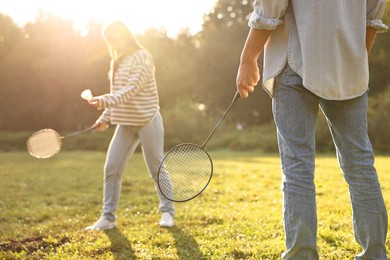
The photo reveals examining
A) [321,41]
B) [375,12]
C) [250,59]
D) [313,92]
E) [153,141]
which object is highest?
[375,12]

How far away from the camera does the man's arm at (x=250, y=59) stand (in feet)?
9.36

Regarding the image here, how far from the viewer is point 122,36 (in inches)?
218

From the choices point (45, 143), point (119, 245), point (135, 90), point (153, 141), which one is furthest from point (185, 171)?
point (45, 143)

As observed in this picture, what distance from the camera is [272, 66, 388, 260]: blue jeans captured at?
9.21 feet

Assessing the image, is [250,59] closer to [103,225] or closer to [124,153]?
[124,153]

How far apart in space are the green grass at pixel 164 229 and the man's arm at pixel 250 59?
1721 millimetres

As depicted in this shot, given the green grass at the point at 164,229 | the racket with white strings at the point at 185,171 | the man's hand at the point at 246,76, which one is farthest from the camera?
the green grass at the point at 164,229

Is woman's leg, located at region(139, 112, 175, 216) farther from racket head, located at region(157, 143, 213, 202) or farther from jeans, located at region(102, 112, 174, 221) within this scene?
racket head, located at region(157, 143, 213, 202)

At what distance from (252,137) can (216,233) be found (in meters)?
21.4

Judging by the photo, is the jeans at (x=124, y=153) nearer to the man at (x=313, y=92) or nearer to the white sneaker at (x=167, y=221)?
the white sneaker at (x=167, y=221)

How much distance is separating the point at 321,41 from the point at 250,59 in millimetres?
420

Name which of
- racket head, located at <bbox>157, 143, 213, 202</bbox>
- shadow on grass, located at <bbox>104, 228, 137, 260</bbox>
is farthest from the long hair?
shadow on grass, located at <bbox>104, 228, 137, 260</bbox>

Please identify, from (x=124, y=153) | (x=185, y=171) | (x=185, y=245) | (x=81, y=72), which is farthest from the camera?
(x=81, y=72)

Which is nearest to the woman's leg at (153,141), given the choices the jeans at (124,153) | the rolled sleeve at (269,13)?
the jeans at (124,153)
